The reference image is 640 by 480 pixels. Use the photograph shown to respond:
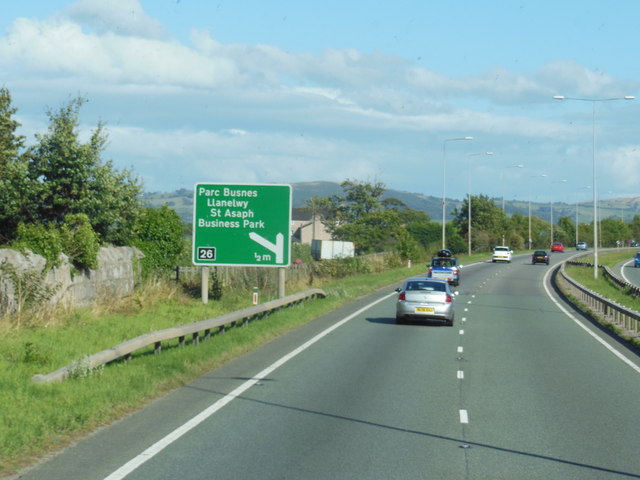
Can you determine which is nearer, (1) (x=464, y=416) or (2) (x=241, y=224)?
(1) (x=464, y=416)

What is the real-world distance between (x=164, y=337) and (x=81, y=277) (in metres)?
9.47

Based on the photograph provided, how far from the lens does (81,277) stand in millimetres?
25078

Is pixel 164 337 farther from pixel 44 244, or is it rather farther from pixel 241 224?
pixel 241 224

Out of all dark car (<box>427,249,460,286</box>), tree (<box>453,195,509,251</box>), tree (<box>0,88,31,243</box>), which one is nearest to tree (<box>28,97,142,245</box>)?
tree (<box>0,88,31,243</box>)

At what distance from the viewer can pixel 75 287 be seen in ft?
80.1

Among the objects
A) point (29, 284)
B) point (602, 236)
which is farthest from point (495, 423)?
point (602, 236)

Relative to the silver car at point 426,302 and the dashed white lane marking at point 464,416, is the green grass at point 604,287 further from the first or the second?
the dashed white lane marking at point 464,416

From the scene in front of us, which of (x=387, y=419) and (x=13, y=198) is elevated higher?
(x=13, y=198)

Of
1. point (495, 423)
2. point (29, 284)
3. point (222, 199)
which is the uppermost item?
point (222, 199)

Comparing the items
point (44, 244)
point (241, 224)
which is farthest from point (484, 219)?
point (44, 244)

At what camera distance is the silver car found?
1061 inches

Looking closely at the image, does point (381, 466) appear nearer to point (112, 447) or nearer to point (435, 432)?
point (435, 432)

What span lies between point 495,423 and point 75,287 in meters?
15.5

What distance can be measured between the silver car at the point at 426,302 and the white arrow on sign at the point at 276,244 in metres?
3.85
